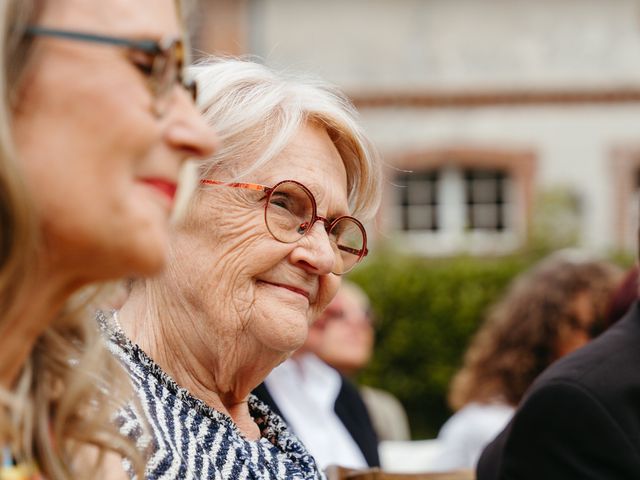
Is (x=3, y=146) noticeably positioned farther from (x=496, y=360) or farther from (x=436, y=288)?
(x=436, y=288)

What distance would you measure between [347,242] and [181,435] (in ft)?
2.17

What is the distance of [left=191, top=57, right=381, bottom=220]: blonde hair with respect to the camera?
224cm

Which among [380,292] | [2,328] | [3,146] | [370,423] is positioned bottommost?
[380,292]

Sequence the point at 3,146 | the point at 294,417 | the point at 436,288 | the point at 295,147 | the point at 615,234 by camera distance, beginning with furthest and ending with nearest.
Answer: the point at 615,234, the point at 436,288, the point at 294,417, the point at 295,147, the point at 3,146

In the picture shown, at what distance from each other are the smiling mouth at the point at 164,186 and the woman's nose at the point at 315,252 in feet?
3.05

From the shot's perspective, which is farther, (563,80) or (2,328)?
→ (563,80)

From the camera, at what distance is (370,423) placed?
15.4ft

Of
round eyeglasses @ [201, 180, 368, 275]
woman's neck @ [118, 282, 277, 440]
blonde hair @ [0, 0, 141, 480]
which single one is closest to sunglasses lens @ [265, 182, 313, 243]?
round eyeglasses @ [201, 180, 368, 275]

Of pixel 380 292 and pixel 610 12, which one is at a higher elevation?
pixel 610 12

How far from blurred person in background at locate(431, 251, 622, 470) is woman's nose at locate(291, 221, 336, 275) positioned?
253 cm

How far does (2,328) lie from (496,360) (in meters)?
3.80

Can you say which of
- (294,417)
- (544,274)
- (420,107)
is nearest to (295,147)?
(294,417)

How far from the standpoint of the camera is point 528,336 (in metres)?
4.71

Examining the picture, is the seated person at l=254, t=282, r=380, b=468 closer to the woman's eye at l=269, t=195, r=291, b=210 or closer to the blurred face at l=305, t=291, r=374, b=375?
the blurred face at l=305, t=291, r=374, b=375
